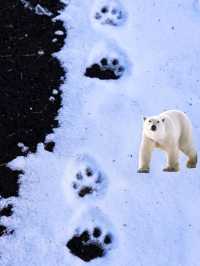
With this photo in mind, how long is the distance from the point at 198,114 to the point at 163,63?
1686 mm

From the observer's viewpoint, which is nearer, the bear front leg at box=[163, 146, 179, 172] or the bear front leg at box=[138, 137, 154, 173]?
the bear front leg at box=[138, 137, 154, 173]

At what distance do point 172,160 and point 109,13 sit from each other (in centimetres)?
514

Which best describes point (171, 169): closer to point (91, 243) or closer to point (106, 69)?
point (91, 243)

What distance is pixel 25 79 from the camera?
42.4ft

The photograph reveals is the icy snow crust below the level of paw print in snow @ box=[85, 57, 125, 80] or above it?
below

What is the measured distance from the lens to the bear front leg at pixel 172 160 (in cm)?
1030

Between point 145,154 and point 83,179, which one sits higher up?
point 145,154

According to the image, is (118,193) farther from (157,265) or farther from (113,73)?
(113,73)

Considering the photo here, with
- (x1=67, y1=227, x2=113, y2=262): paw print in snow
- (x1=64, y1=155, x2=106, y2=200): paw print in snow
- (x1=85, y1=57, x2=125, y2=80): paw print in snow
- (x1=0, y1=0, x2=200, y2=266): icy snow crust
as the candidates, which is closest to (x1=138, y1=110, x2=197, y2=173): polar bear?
(x1=0, y1=0, x2=200, y2=266): icy snow crust

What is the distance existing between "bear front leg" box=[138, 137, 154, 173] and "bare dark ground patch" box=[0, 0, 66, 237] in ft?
A: 6.88

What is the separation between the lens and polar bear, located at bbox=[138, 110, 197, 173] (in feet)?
31.9

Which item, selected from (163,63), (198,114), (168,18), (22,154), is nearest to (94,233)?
(22,154)

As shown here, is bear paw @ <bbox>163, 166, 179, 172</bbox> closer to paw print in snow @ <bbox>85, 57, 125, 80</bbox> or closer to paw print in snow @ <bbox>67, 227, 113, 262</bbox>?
paw print in snow @ <bbox>67, 227, 113, 262</bbox>

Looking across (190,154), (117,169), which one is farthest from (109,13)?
(190,154)
